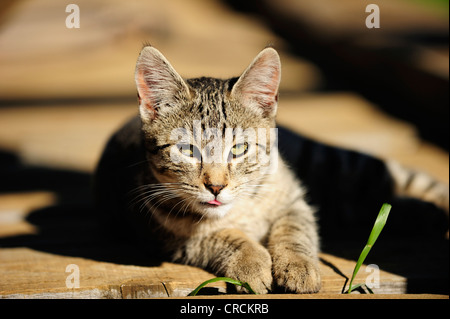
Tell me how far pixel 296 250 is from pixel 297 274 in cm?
22

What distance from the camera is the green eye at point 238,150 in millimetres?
2503

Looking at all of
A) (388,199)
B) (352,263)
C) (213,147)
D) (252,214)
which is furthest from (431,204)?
(213,147)

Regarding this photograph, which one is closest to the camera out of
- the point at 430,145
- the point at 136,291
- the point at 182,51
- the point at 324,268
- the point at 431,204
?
the point at 136,291

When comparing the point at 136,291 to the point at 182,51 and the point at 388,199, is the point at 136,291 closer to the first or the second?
the point at 388,199

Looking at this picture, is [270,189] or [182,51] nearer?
[270,189]

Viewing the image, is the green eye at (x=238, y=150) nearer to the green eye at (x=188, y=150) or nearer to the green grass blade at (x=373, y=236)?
the green eye at (x=188, y=150)

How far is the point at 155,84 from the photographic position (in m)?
2.54

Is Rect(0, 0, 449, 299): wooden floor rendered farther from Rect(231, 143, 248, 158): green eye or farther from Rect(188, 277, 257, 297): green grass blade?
Rect(231, 143, 248, 158): green eye

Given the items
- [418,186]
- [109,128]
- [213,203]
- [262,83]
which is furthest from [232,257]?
[109,128]

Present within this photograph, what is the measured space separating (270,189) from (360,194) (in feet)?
2.76

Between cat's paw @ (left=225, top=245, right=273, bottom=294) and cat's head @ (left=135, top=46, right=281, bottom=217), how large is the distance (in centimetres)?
23

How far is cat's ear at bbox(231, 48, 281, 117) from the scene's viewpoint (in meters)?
2.44

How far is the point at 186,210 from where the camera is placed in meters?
2.66

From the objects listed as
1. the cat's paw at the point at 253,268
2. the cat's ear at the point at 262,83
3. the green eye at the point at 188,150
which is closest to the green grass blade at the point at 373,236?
the cat's paw at the point at 253,268
